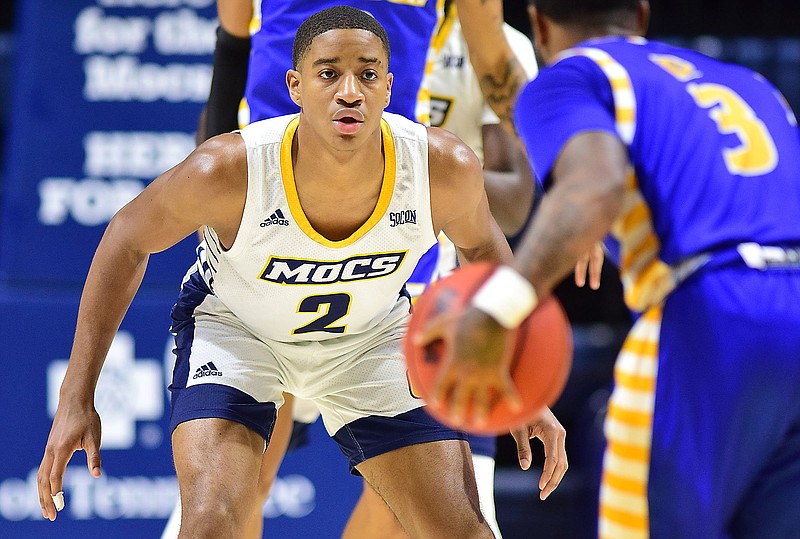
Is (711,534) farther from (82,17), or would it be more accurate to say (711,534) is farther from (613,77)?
(82,17)

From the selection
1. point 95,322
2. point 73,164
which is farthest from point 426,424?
point 73,164

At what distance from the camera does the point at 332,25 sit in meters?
3.16

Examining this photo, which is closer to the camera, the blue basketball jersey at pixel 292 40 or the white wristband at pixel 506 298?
the white wristband at pixel 506 298

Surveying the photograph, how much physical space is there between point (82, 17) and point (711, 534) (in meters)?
4.45

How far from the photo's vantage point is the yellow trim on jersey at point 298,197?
3143 mm

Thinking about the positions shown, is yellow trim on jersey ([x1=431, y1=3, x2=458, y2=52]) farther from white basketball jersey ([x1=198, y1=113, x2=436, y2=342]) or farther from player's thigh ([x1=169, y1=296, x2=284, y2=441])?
player's thigh ([x1=169, y1=296, x2=284, y2=441])

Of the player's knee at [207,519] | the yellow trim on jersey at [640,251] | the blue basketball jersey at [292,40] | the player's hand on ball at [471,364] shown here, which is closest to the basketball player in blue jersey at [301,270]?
the player's knee at [207,519]

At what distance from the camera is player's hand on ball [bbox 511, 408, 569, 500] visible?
11.1ft

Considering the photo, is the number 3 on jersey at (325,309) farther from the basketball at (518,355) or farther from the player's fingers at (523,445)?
the basketball at (518,355)

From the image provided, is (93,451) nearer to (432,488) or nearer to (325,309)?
(325,309)

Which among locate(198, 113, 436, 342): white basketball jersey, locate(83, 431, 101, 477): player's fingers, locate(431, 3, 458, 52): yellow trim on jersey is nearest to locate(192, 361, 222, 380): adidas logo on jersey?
locate(198, 113, 436, 342): white basketball jersey

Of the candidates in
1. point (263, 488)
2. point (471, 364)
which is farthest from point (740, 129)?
point (263, 488)

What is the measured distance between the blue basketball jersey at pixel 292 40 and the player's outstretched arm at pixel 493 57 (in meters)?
0.36

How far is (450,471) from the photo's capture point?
3.29 m
